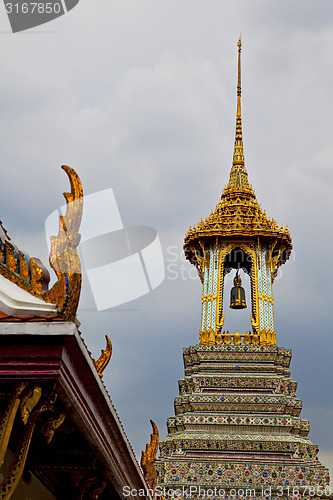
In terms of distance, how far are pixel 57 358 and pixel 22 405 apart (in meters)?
0.33

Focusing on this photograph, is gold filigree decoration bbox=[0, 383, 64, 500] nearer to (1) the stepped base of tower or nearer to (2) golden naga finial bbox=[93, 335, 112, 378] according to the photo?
(2) golden naga finial bbox=[93, 335, 112, 378]

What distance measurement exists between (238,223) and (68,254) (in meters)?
20.9

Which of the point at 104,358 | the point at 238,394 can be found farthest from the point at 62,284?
the point at 238,394

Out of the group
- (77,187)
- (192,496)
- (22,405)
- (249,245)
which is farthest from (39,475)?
(249,245)

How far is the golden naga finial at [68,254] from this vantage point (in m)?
3.69

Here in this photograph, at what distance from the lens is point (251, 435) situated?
67.6ft

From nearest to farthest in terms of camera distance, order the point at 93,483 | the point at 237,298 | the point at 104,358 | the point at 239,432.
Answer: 1. the point at 104,358
2. the point at 93,483
3. the point at 239,432
4. the point at 237,298

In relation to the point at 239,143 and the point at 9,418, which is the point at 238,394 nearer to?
the point at 239,143

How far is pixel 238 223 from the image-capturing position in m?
24.4

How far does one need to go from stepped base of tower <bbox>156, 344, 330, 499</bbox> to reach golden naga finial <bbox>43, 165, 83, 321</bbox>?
54.2 ft

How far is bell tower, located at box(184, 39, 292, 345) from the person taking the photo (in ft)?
77.2

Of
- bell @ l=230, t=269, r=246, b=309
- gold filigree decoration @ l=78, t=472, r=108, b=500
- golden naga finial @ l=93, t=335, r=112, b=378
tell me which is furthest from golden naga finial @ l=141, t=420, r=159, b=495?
bell @ l=230, t=269, r=246, b=309

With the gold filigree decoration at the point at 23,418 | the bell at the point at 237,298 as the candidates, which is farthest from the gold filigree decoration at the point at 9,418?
the bell at the point at 237,298

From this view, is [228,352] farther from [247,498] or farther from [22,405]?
[22,405]
